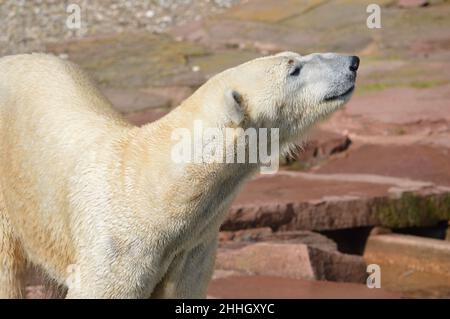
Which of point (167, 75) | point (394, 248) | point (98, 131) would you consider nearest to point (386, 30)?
point (167, 75)

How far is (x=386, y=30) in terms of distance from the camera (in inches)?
450

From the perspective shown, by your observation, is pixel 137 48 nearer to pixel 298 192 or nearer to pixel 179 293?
pixel 298 192

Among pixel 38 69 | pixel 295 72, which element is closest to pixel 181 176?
pixel 295 72

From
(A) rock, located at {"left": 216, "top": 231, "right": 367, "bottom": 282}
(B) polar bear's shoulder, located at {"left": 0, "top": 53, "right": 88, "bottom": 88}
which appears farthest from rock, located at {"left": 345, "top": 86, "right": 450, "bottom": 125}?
(B) polar bear's shoulder, located at {"left": 0, "top": 53, "right": 88, "bottom": 88}

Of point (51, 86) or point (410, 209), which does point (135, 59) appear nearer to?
point (410, 209)

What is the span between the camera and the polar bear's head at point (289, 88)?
15.8 feet

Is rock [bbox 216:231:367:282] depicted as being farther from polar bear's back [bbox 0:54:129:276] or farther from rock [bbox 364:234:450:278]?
polar bear's back [bbox 0:54:129:276]

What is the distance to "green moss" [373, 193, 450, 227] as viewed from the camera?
747 centimetres

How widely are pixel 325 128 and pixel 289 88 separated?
4.19 m

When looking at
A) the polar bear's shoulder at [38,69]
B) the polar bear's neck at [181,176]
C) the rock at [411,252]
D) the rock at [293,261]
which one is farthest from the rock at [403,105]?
the polar bear's neck at [181,176]

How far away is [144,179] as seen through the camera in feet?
15.8

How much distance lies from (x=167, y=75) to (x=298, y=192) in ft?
10.9

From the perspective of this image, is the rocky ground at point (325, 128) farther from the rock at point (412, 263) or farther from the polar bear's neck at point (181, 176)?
the polar bear's neck at point (181, 176)

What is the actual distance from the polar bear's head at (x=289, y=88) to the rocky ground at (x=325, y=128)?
1738 mm
